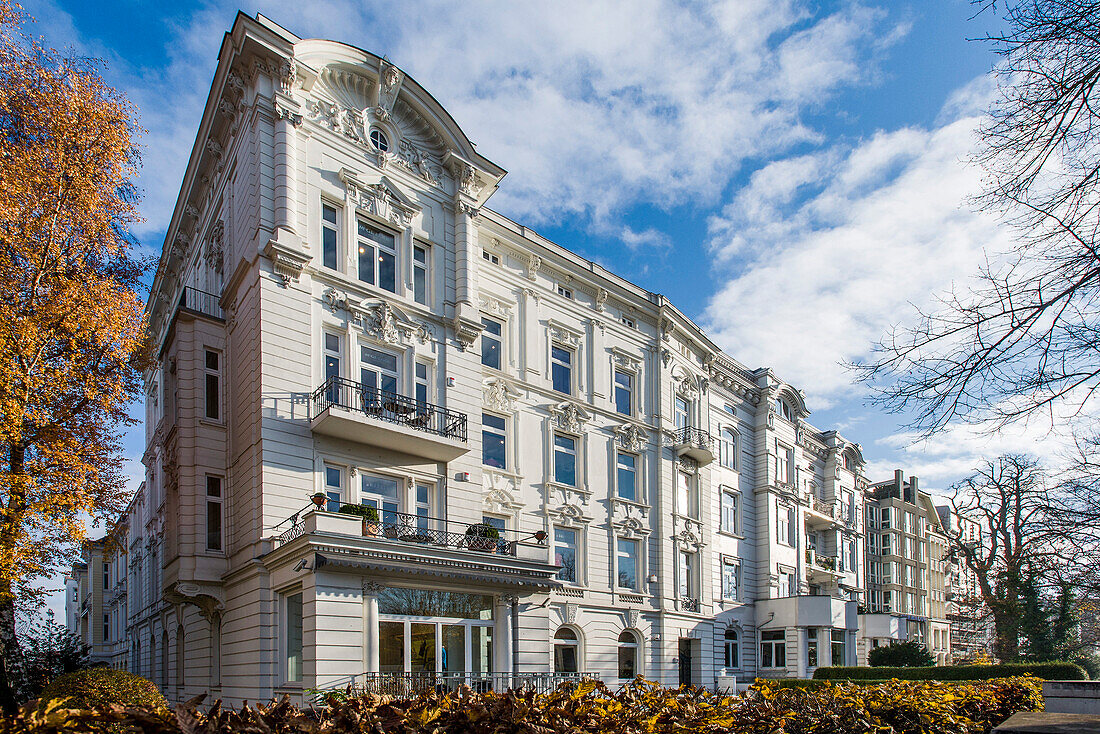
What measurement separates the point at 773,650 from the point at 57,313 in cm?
3310

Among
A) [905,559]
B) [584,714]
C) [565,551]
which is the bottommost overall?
[905,559]

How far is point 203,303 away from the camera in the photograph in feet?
81.4

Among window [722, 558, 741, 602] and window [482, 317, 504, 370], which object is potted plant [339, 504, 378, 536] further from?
window [722, 558, 741, 602]

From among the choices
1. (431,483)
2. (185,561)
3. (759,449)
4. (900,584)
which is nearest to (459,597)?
(431,483)

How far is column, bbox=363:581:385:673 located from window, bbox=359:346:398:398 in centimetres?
523

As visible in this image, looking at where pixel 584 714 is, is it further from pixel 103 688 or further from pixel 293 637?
pixel 293 637

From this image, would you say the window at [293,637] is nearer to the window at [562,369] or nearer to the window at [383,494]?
the window at [383,494]

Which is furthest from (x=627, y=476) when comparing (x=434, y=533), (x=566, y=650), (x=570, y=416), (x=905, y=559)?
(x=905, y=559)

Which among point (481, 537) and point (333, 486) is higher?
point (333, 486)

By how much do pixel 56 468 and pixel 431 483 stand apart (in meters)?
9.26

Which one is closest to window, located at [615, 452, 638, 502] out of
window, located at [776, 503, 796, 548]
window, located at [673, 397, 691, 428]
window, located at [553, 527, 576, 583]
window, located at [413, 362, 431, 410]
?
window, located at [553, 527, 576, 583]

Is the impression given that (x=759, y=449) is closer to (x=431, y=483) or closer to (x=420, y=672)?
(x=431, y=483)

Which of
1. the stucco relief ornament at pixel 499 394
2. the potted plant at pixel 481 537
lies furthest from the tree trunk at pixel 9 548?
the stucco relief ornament at pixel 499 394

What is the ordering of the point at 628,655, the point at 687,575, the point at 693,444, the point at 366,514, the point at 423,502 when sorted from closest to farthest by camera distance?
the point at 366,514
the point at 423,502
the point at 628,655
the point at 693,444
the point at 687,575
